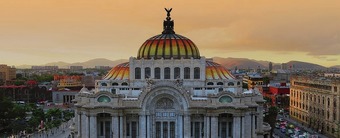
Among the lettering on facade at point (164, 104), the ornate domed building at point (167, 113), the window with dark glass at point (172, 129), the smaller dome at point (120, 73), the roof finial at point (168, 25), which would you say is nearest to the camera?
the ornate domed building at point (167, 113)

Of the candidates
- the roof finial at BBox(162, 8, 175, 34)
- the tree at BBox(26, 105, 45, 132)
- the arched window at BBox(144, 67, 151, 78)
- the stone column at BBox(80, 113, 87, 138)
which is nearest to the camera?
the stone column at BBox(80, 113, 87, 138)

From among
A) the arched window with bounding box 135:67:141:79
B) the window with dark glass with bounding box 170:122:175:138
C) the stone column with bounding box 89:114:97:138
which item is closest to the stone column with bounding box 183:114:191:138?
the window with dark glass with bounding box 170:122:175:138

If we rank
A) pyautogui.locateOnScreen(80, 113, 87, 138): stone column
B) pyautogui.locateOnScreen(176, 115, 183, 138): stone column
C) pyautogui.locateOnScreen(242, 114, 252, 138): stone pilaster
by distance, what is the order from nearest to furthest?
1. pyautogui.locateOnScreen(176, 115, 183, 138): stone column
2. pyautogui.locateOnScreen(242, 114, 252, 138): stone pilaster
3. pyautogui.locateOnScreen(80, 113, 87, 138): stone column

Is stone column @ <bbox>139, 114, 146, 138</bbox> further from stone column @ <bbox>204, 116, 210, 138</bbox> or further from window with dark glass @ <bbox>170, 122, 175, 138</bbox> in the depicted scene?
stone column @ <bbox>204, 116, 210, 138</bbox>

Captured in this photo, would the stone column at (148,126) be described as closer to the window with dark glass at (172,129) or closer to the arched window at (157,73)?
the window with dark glass at (172,129)

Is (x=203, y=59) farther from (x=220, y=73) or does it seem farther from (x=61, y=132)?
(x=61, y=132)

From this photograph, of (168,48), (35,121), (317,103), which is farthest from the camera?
(317,103)

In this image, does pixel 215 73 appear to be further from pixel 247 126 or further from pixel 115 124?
pixel 115 124

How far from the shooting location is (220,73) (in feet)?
249

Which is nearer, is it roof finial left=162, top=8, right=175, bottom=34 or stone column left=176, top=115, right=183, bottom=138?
stone column left=176, top=115, right=183, bottom=138

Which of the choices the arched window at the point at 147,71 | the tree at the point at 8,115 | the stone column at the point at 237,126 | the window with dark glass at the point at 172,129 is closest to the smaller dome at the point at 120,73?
the arched window at the point at 147,71

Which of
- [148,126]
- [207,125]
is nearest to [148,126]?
[148,126]

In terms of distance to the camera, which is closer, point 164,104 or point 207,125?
point 207,125

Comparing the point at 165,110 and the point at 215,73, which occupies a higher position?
the point at 215,73
